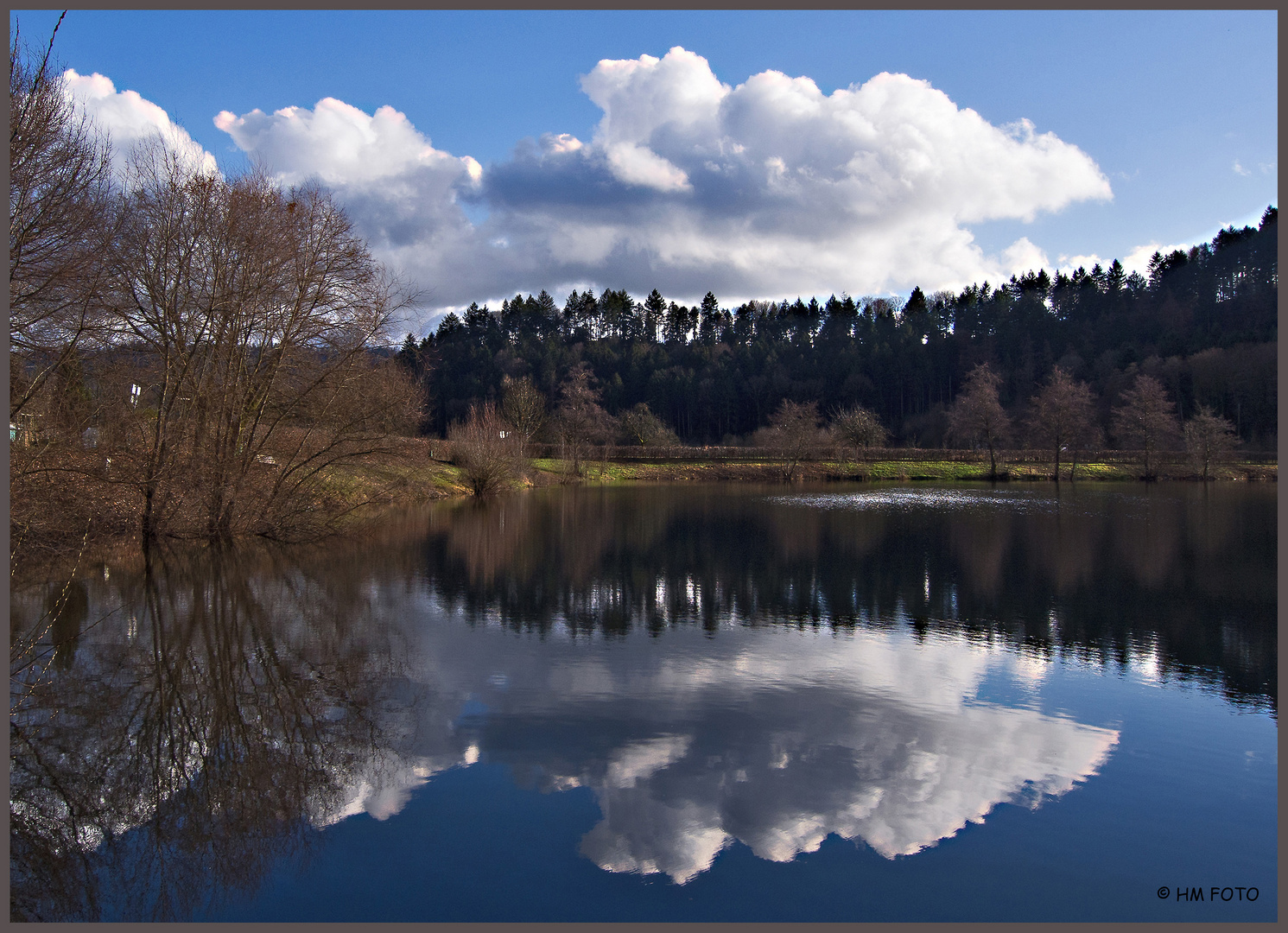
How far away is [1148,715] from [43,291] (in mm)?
12338

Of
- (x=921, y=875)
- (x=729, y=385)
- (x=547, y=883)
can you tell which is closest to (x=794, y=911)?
(x=921, y=875)

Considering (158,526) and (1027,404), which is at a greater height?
(1027,404)

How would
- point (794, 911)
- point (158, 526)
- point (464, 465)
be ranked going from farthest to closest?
point (464, 465), point (158, 526), point (794, 911)

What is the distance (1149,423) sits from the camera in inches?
2089

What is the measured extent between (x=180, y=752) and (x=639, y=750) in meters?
3.39

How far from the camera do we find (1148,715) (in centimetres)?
667

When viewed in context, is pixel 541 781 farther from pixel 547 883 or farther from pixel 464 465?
pixel 464 465

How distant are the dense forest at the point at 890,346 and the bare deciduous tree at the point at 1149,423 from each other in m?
14.7

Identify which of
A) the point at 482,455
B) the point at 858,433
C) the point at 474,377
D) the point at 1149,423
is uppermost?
the point at 474,377

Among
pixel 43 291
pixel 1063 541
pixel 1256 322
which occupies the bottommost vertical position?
pixel 1063 541

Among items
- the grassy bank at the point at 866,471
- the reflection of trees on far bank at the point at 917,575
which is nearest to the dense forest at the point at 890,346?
the grassy bank at the point at 866,471

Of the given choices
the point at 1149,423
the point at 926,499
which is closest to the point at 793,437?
the point at 926,499

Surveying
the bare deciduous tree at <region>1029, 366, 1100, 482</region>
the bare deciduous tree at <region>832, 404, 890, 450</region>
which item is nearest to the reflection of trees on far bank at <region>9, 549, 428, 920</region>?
the bare deciduous tree at <region>832, 404, 890, 450</region>

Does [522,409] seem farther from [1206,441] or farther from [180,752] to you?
[180,752]
